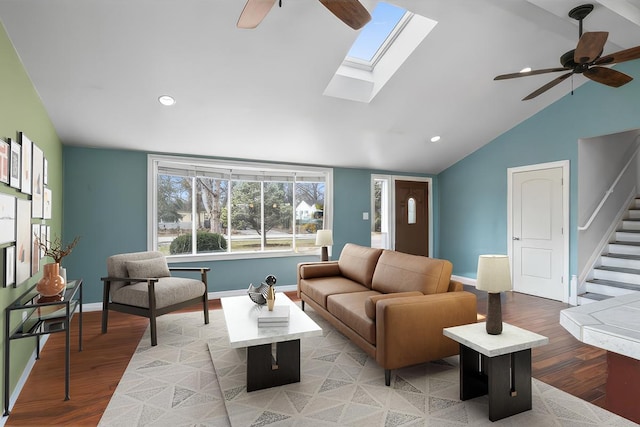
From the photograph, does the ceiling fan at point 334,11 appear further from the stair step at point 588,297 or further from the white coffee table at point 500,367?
the stair step at point 588,297

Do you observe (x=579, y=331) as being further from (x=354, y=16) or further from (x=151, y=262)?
(x=151, y=262)

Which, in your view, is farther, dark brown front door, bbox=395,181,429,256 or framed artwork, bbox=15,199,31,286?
dark brown front door, bbox=395,181,429,256

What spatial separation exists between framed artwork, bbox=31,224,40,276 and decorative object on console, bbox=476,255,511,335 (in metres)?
3.39

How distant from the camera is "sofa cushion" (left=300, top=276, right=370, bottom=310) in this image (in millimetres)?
3388

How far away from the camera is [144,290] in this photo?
3.17 m

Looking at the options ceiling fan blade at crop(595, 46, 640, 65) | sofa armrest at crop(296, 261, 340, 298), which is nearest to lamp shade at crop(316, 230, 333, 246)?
sofa armrest at crop(296, 261, 340, 298)

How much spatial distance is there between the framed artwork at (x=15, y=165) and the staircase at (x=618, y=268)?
5.96 m

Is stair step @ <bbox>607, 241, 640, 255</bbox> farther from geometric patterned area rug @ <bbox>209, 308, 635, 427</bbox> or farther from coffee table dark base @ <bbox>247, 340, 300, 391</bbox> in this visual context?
coffee table dark base @ <bbox>247, 340, 300, 391</bbox>

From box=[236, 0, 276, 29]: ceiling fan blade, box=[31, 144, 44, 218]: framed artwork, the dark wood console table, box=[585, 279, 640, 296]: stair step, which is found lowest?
box=[585, 279, 640, 296]: stair step

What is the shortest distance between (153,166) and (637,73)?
622 cm

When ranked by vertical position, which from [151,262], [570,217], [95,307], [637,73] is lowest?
[95,307]

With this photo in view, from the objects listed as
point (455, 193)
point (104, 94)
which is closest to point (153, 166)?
point (104, 94)

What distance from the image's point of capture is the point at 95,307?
162 inches

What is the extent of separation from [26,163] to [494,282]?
345 centimetres
